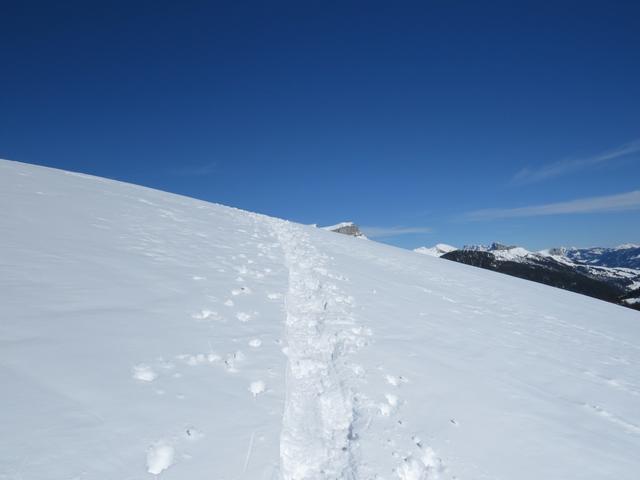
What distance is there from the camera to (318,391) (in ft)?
15.7

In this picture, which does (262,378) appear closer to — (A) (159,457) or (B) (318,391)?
(B) (318,391)

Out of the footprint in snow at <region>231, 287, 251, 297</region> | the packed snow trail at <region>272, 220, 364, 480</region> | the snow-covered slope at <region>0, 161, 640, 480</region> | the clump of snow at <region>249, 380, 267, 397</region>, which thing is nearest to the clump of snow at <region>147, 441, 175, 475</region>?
the snow-covered slope at <region>0, 161, 640, 480</region>

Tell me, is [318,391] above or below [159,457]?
above

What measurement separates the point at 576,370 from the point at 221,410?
700 centimetres

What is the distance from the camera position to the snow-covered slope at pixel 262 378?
3.30m

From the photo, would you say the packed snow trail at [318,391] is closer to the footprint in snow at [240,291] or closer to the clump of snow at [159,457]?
the footprint in snow at [240,291]

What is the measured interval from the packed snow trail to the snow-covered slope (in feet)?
0.08

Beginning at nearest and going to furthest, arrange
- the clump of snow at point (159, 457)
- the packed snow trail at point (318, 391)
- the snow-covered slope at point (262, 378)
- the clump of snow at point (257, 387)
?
the clump of snow at point (159, 457) → the snow-covered slope at point (262, 378) → the packed snow trail at point (318, 391) → the clump of snow at point (257, 387)

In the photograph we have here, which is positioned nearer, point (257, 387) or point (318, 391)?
point (257, 387)

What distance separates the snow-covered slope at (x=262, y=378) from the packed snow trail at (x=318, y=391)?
0.02 m

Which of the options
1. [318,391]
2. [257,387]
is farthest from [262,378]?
[318,391]

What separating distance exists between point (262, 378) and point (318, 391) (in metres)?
0.78

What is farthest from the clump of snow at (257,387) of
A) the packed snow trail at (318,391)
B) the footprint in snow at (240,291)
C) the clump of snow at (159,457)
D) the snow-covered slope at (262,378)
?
the footprint in snow at (240,291)

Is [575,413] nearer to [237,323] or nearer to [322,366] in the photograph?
[322,366]
